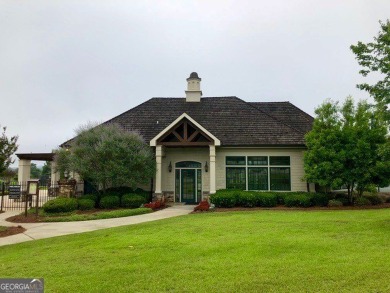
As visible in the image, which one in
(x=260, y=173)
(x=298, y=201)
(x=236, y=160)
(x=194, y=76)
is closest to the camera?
(x=298, y=201)

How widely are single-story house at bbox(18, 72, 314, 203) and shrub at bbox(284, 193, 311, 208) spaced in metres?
1.95

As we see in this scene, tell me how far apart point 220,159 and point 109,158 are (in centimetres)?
681

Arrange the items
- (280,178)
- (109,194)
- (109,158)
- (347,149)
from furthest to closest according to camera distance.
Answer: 1. (280,178)
2. (109,194)
3. (109,158)
4. (347,149)

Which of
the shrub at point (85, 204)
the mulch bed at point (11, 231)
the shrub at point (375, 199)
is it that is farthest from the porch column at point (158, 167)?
the shrub at point (375, 199)

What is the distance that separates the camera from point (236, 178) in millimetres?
19234

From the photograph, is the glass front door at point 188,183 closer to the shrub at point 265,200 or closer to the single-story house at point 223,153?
the single-story house at point 223,153

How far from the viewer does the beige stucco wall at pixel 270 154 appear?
18.8 metres

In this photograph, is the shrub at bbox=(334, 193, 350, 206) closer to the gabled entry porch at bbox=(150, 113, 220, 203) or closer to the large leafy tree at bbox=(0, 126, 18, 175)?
the gabled entry porch at bbox=(150, 113, 220, 203)

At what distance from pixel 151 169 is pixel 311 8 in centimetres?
1160

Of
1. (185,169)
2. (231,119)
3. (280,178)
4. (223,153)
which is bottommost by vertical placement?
(280,178)

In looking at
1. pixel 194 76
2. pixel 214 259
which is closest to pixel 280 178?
pixel 194 76

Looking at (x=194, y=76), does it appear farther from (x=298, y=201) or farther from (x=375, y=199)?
(x=375, y=199)

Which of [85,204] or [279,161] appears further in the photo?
[279,161]

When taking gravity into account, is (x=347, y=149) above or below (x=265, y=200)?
above
